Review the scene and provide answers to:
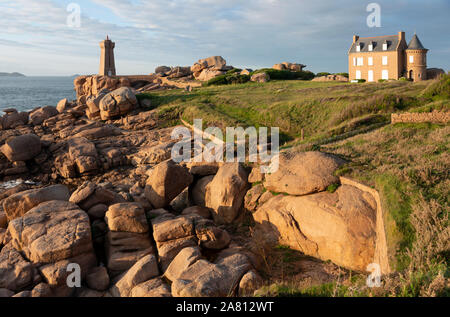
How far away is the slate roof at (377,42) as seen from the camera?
44625 millimetres

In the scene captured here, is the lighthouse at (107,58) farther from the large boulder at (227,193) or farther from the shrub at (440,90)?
the large boulder at (227,193)

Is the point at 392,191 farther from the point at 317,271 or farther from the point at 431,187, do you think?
the point at 317,271

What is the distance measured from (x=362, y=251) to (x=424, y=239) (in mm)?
2099

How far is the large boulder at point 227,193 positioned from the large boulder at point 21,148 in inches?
633

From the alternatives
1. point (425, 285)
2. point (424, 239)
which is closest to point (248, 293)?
point (425, 285)

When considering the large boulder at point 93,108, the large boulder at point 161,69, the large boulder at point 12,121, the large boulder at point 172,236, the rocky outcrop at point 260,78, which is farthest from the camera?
the large boulder at point 161,69

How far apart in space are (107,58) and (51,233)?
53.2m

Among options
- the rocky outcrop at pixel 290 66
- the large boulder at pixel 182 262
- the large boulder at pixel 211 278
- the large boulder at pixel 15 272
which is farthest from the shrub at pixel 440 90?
the rocky outcrop at pixel 290 66

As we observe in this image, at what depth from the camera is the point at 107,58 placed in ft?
195

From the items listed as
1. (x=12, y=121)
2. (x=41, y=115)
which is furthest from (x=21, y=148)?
(x=12, y=121)

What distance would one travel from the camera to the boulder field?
10078mm

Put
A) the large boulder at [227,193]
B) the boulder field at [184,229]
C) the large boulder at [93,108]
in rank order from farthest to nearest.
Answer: the large boulder at [93,108] < the large boulder at [227,193] < the boulder field at [184,229]
